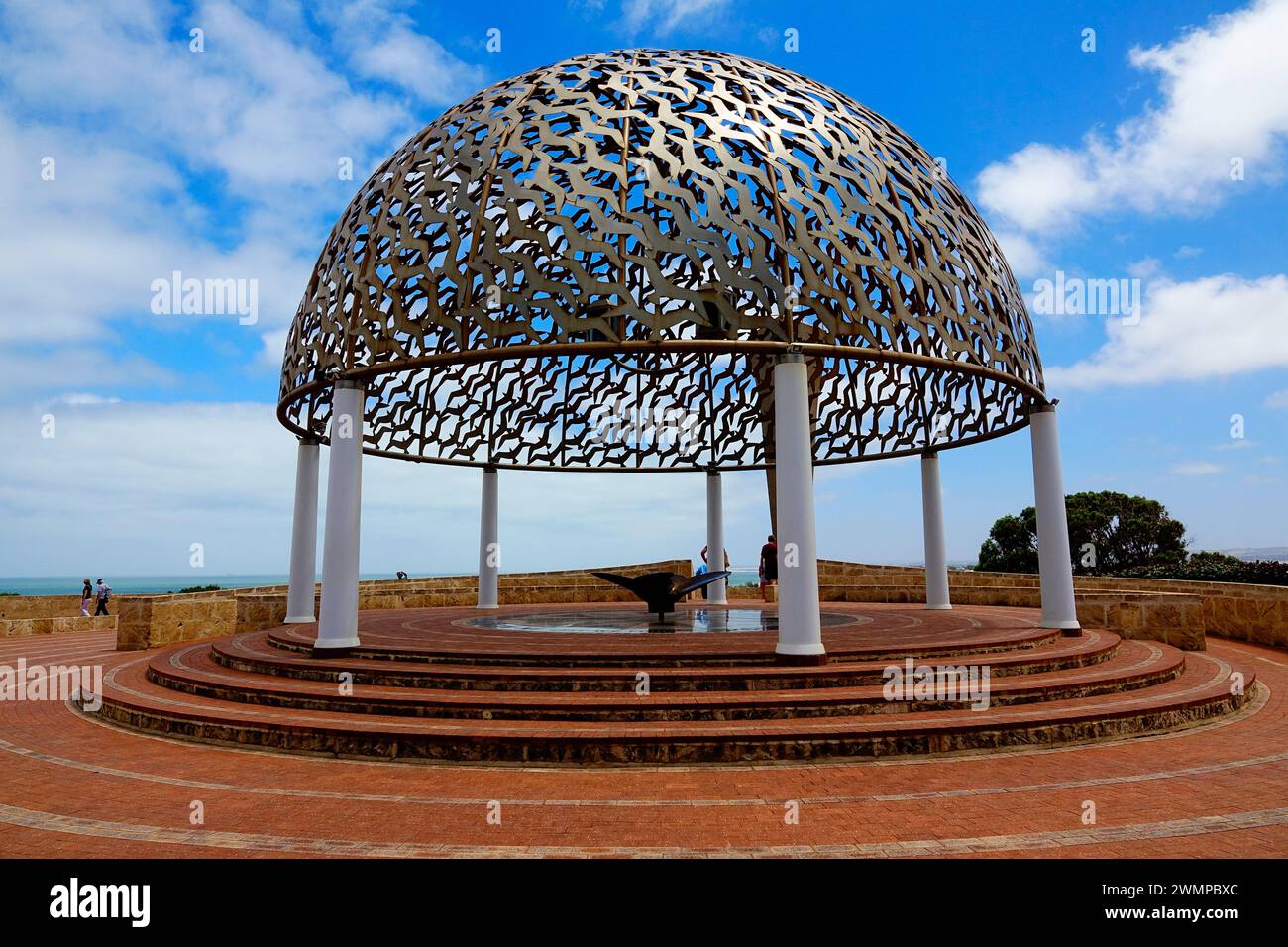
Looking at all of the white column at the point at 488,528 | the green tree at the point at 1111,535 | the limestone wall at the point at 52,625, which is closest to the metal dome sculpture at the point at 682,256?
the white column at the point at 488,528

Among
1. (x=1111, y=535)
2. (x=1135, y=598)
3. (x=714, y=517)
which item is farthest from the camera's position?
(x=1111, y=535)

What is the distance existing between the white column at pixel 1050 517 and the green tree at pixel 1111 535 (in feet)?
122

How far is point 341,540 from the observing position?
11008mm

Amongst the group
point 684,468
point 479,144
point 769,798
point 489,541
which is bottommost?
point 769,798

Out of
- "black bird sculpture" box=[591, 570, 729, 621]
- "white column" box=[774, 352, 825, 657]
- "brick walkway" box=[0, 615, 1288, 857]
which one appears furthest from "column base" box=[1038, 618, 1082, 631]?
"black bird sculpture" box=[591, 570, 729, 621]

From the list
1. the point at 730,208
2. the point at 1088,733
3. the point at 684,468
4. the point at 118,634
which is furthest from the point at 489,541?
the point at 1088,733

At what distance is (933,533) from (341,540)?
13346 mm

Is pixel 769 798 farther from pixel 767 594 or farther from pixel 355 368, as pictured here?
pixel 767 594

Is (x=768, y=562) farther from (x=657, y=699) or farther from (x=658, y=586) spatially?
(x=657, y=699)

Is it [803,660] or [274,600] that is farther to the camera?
[274,600]

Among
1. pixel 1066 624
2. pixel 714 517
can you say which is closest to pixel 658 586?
pixel 714 517
